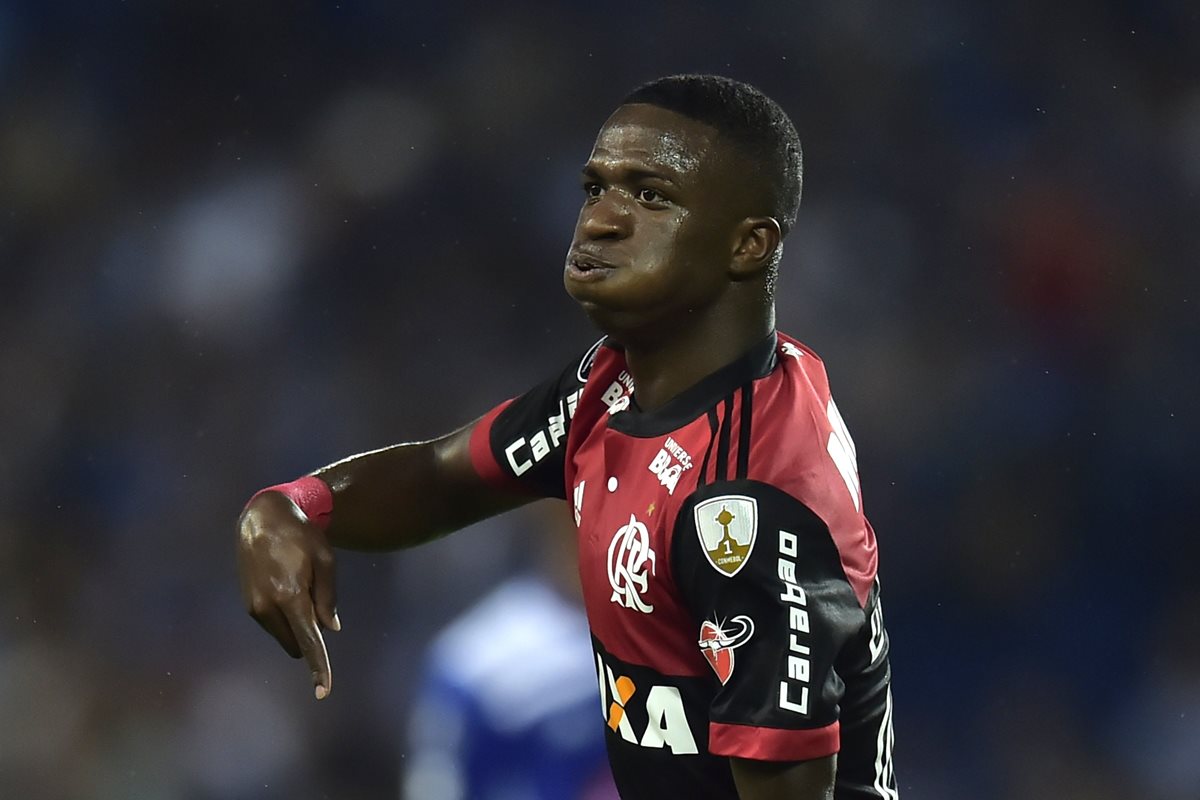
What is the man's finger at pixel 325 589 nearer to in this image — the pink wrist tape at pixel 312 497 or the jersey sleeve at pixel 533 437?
the pink wrist tape at pixel 312 497

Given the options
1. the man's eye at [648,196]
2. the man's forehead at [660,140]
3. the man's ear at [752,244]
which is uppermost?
the man's forehead at [660,140]

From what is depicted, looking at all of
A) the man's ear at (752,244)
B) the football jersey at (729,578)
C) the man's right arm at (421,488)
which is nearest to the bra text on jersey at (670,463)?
the football jersey at (729,578)

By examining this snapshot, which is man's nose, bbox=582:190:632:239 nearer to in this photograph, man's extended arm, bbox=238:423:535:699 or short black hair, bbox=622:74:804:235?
short black hair, bbox=622:74:804:235

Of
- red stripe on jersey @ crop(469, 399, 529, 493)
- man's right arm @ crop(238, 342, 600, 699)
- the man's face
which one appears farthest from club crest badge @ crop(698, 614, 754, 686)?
red stripe on jersey @ crop(469, 399, 529, 493)

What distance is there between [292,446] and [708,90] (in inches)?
110

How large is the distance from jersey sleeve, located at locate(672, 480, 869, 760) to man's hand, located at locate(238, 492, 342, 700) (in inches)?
20.1

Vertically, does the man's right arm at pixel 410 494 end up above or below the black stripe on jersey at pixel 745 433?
below

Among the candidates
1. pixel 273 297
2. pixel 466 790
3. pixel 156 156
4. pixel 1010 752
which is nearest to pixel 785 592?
pixel 466 790

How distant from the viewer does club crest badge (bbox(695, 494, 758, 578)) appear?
1828mm

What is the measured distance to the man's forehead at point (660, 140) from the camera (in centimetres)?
199

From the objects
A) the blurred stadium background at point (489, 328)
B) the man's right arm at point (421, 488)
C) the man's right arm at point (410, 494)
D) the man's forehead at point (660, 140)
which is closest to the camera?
the man's forehead at point (660, 140)

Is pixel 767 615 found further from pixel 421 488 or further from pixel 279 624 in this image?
pixel 421 488

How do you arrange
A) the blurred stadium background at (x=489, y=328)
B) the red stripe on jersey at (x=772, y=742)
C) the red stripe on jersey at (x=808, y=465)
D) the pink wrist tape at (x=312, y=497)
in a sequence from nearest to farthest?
the red stripe on jersey at (x=772, y=742) → the red stripe on jersey at (x=808, y=465) → the pink wrist tape at (x=312, y=497) → the blurred stadium background at (x=489, y=328)

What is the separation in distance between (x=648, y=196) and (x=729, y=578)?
53cm
